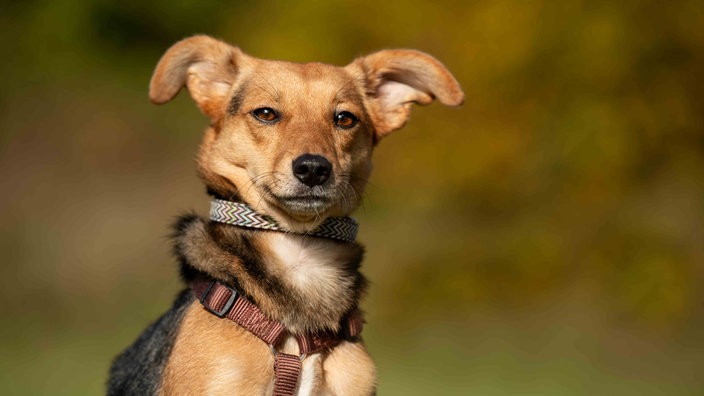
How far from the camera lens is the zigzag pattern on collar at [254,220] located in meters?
4.06

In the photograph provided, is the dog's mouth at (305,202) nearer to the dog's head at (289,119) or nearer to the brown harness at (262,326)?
the dog's head at (289,119)

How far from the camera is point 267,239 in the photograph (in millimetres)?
4105

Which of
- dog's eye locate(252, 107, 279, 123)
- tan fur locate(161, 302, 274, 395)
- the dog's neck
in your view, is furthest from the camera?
dog's eye locate(252, 107, 279, 123)

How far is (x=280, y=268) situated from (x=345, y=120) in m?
0.87

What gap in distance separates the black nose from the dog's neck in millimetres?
349

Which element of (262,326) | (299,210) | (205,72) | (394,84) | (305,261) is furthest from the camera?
(394,84)

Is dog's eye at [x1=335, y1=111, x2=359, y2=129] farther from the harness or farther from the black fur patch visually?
the black fur patch

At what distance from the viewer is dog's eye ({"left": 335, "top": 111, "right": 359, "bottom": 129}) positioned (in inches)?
173

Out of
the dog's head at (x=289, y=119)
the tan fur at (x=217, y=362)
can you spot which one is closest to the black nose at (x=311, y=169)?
the dog's head at (x=289, y=119)

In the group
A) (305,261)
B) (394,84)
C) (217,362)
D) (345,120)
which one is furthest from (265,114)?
(217,362)

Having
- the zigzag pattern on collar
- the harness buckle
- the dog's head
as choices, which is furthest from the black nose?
the harness buckle

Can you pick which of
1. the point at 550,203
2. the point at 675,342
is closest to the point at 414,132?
the point at 550,203

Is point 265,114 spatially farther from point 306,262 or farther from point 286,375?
point 286,375

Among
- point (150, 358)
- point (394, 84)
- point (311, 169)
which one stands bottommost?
point (150, 358)
